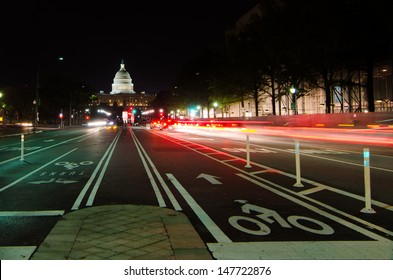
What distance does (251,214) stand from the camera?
8.73 meters

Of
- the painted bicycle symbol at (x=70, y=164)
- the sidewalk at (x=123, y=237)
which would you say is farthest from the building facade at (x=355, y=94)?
the sidewalk at (x=123, y=237)

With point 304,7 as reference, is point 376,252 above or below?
below

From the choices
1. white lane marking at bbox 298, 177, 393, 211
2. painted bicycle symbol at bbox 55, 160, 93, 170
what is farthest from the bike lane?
painted bicycle symbol at bbox 55, 160, 93, 170

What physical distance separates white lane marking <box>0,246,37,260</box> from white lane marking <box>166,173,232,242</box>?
8.39 ft

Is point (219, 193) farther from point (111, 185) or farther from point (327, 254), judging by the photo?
point (327, 254)

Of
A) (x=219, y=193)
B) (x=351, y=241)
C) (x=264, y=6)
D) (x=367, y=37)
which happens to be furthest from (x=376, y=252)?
(x=264, y=6)

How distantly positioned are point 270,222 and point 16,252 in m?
4.03

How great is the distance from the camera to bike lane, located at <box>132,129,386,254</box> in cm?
707

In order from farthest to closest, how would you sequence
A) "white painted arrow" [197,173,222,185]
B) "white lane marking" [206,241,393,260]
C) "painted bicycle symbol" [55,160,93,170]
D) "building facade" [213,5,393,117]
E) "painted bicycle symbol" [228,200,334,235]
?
"building facade" [213,5,393,117], "painted bicycle symbol" [55,160,93,170], "white painted arrow" [197,173,222,185], "painted bicycle symbol" [228,200,334,235], "white lane marking" [206,241,393,260]

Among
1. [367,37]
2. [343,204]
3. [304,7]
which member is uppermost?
[304,7]

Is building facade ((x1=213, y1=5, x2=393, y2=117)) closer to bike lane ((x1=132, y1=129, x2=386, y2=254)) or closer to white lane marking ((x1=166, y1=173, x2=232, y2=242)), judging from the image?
bike lane ((x1=132, y1=129, x2=386, y2=254))

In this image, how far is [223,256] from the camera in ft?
19.6
